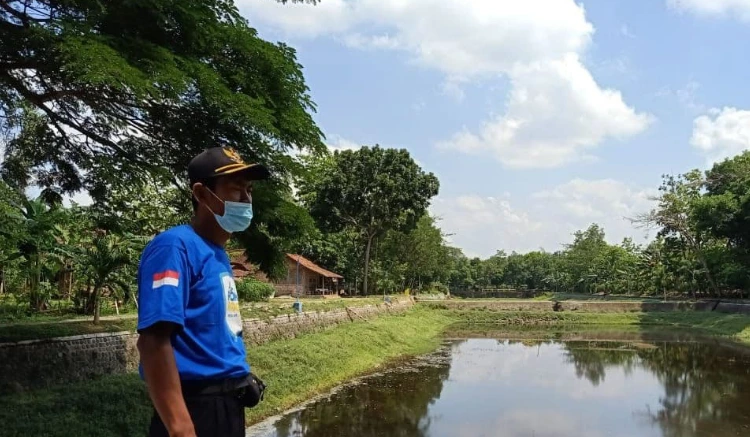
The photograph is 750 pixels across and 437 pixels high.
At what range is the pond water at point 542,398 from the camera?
10789 millimetres

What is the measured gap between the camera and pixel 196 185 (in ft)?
6.83

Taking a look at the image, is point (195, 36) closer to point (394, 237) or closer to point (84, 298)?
point (84, 298)

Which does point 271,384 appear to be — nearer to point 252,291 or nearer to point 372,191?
point 252,291

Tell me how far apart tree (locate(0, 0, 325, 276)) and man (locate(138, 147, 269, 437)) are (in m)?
3.16

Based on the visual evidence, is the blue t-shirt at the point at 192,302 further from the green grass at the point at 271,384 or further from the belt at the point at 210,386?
the green grass at the point at 271,384

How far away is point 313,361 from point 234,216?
41.5 ft

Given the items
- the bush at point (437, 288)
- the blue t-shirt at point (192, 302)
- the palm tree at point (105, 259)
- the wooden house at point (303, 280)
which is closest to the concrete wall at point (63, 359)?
the palm tree at point (105, 259)

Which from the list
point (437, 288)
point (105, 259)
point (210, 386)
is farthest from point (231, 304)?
point (437, 288)

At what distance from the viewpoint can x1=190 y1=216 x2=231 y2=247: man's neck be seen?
208 centimetres

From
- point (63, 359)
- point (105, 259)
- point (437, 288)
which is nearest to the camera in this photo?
point (63, 359)

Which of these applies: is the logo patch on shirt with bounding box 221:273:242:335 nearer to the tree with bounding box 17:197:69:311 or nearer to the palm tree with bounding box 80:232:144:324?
the palm tree with bounding box 80:232:144:324

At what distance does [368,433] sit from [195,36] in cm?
712

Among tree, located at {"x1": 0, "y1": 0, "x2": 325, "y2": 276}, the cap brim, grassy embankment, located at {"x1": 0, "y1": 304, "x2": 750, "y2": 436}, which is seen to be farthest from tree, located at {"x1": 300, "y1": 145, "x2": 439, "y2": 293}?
the cap brim

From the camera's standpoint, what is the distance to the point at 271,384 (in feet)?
38.0
